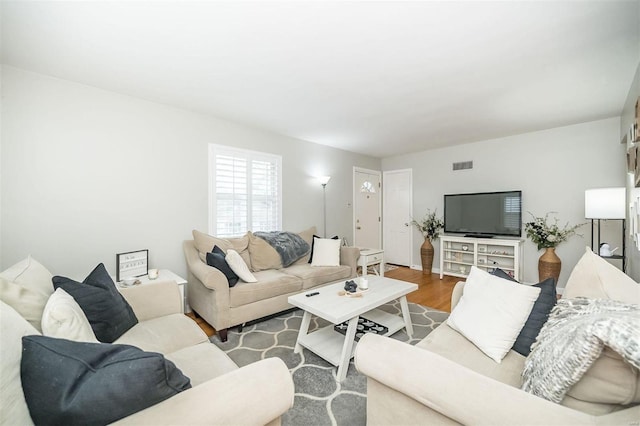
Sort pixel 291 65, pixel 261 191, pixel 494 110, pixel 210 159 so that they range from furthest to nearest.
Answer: pixel 261 191, pixel 210 159, pixel 494 110, pixel 291 65

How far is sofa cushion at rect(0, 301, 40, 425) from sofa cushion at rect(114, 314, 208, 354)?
0.75 metres

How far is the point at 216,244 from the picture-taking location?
9.92ft

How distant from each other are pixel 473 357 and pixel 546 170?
3.94 metres

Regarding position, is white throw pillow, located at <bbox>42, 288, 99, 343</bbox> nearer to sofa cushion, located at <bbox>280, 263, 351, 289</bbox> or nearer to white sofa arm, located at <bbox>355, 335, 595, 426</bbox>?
white sofa arm, located at <bbox>355, 335, 595, 426</bbox>

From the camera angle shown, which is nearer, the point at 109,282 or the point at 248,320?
the point at 109,282

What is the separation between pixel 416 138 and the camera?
4.34 metres

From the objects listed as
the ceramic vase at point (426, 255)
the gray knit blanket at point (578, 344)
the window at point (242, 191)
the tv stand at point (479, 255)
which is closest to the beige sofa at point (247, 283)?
the window at point (242, 191)

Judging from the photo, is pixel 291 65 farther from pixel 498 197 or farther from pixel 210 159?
pixel 498 197

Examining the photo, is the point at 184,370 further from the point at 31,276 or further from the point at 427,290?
the point at 427,290

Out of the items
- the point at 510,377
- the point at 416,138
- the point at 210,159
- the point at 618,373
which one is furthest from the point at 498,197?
the point at 210,159

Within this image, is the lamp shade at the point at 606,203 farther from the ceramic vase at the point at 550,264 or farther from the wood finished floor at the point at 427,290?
the wood finished floor at the point at 427,290

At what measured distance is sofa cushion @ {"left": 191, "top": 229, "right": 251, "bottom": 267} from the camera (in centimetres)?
295

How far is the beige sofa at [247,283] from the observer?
7.98ft

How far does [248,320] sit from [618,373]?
2474mm
